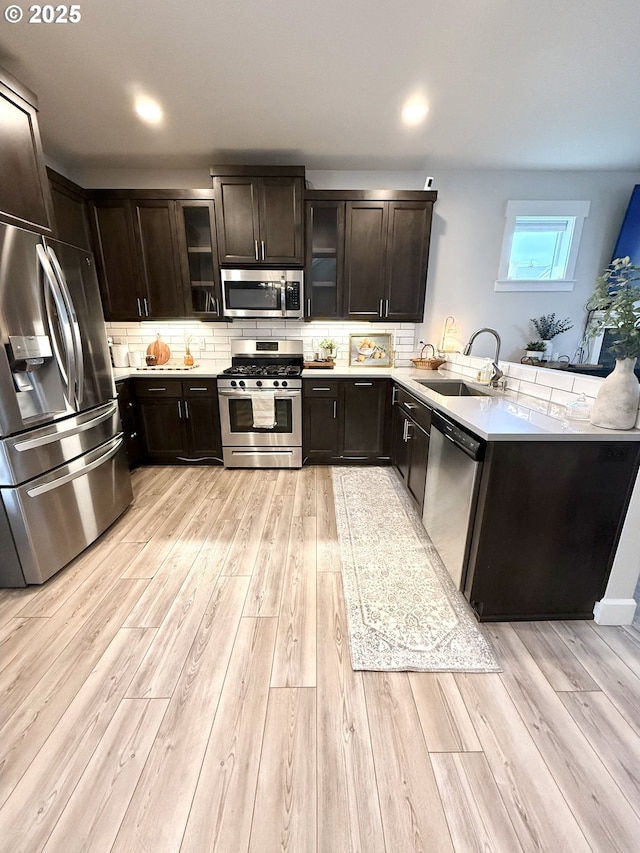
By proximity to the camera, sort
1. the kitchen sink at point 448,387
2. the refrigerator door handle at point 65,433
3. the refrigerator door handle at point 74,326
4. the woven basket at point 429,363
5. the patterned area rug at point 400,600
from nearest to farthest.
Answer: the patterned area rug at point 400,600
the refrigerator door handle at point 65,433
the refrigerator door handle at point 74,326
the kitchen sink at point 448,387
the woven basket at point 429,363

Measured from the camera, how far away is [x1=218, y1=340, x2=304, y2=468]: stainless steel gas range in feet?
10.2

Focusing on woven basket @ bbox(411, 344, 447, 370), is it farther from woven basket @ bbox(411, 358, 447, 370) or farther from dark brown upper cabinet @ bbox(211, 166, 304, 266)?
dark brown upper cabinet @ bbox(211, 166, 304, 266)

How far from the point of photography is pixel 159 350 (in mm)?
3498

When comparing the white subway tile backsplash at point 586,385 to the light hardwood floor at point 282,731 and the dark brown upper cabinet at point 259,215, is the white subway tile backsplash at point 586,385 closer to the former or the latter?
the light hardwood floor at point 282,731

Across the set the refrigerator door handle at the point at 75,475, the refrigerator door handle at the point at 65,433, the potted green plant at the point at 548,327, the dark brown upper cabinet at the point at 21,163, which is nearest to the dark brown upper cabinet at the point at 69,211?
the dark brown upper cabinet at the point at 21,163

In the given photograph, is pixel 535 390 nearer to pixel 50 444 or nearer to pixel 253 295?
pixel 253 295

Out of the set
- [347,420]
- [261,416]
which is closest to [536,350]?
[347,420]

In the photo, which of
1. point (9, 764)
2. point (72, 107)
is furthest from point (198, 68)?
point (9, 764)

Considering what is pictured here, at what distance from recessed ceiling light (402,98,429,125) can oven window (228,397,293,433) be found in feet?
7.73

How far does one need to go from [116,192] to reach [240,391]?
2.17 m

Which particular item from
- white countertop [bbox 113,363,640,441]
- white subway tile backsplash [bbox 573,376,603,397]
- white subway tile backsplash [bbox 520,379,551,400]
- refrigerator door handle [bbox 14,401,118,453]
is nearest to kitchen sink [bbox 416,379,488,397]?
white countertop [bbox 113,363,640,441]

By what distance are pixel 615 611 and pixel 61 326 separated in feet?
10.6

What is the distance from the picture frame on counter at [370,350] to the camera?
3598 millimetres

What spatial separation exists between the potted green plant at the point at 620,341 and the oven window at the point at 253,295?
2.52 meters
